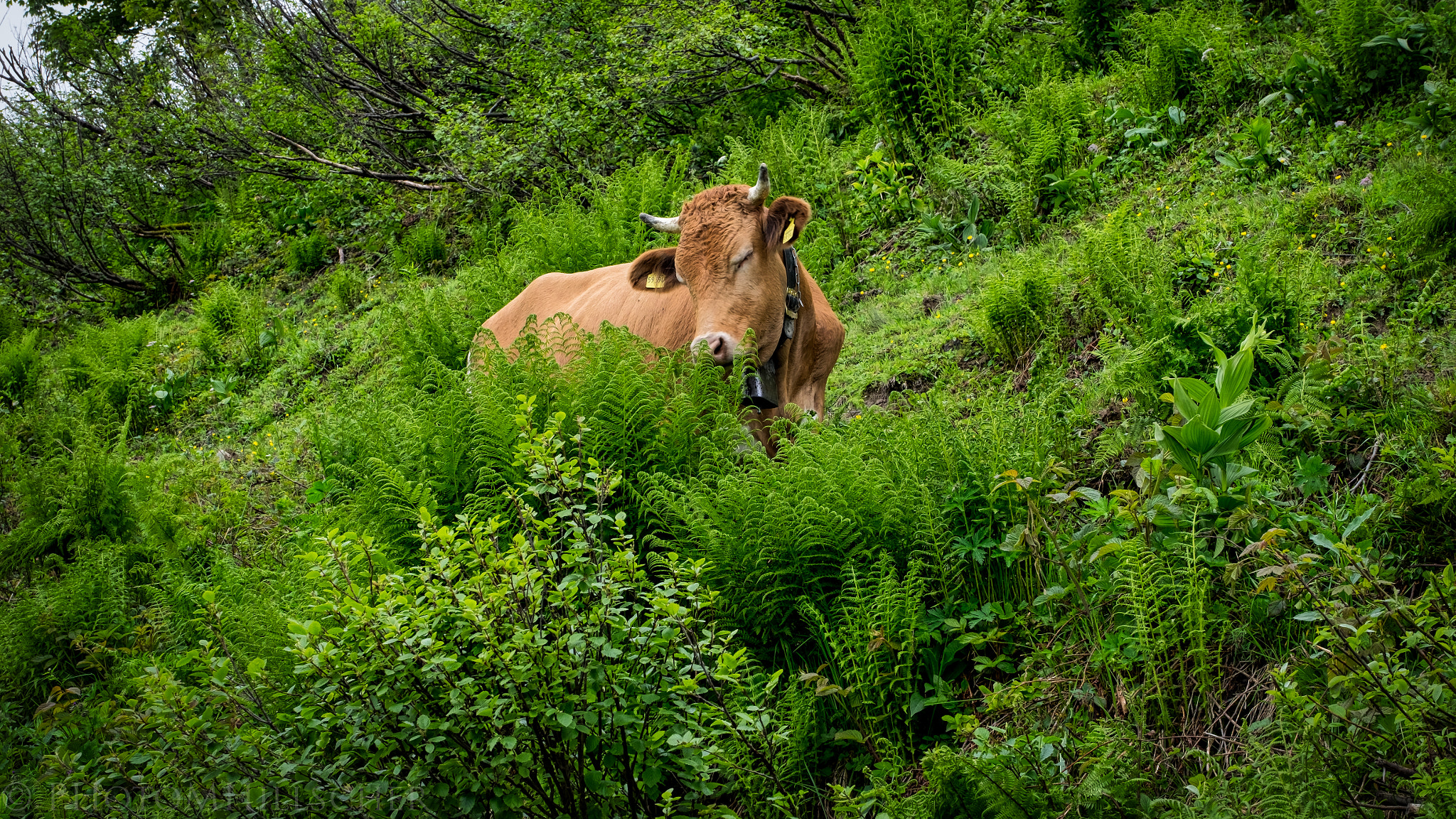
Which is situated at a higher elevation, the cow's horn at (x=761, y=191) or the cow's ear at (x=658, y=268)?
the cow's horn at (x=761, y=191)

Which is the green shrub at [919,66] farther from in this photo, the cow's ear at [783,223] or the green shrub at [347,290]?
the green shrub at [347,290]

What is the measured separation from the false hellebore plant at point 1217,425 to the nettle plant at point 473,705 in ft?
6.38

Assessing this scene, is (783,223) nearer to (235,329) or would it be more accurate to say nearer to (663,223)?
(663,223)

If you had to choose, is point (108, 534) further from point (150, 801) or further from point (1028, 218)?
point (1028, 218)

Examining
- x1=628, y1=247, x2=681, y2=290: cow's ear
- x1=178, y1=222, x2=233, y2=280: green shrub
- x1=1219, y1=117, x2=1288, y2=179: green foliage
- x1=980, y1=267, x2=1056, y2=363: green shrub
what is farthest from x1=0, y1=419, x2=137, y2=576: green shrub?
x1=1219, y1=117, x2=1288, y2=179: green foliage

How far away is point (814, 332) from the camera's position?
6020 mm

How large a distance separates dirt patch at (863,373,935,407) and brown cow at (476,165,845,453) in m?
0.71

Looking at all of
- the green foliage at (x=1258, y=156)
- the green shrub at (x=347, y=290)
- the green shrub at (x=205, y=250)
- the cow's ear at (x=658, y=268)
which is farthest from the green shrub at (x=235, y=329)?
the green foliage at (x=1258, y=156)

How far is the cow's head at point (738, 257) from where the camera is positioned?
532 centimetres

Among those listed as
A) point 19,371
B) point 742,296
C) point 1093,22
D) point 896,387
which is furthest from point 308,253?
point 1093,22

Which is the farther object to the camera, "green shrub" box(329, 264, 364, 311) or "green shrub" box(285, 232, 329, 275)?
"green shrub" box(285, 232, 329, 275)

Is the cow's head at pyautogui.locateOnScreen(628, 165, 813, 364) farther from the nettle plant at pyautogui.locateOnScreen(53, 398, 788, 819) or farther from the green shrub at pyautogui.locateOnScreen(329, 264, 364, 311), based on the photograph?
the green shrub at pyautogui.locateOnScreen(329, 264, 364, 311)

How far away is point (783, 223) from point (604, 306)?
1.53 m

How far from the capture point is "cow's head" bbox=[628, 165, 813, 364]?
532 centimetres
